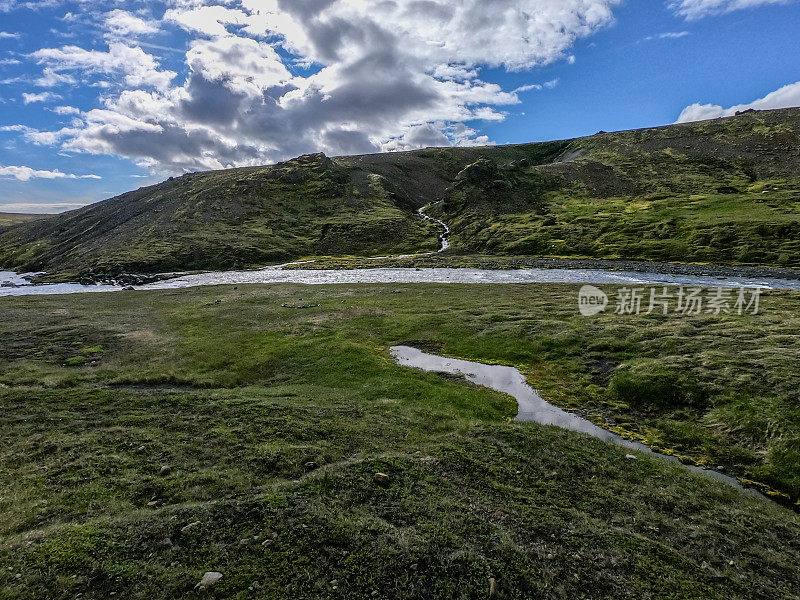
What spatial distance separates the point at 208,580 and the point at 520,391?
921 inches

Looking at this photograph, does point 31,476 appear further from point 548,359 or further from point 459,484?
point 548,359

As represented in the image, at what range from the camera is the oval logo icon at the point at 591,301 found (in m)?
47.1

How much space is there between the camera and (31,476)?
16.4 meters

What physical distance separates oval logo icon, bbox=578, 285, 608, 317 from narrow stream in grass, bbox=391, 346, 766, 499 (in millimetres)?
18175

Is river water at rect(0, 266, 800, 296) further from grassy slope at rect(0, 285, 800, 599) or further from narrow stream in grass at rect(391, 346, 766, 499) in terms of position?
narrow stream in grass at rect(391, 346, 766, 499)

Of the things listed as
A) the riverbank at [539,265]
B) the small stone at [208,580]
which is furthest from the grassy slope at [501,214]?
the small stone at [208,580]

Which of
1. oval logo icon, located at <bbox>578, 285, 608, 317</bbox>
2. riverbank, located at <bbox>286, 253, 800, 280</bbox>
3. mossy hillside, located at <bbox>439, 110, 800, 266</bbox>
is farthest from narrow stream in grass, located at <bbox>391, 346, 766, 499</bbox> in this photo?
mossy hillside, located at <bbox>439, 110, 800, 266</bbox>

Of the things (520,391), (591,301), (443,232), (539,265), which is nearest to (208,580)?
(520,391)

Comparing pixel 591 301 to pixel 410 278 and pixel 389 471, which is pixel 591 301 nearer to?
pixel 410 278

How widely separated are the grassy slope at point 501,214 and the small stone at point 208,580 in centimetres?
10013

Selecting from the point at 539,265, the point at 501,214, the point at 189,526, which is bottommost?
the point at 189,526

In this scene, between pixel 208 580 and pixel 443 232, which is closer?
pixel 208 580

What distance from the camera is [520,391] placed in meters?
29.6

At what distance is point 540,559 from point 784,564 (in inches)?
332
